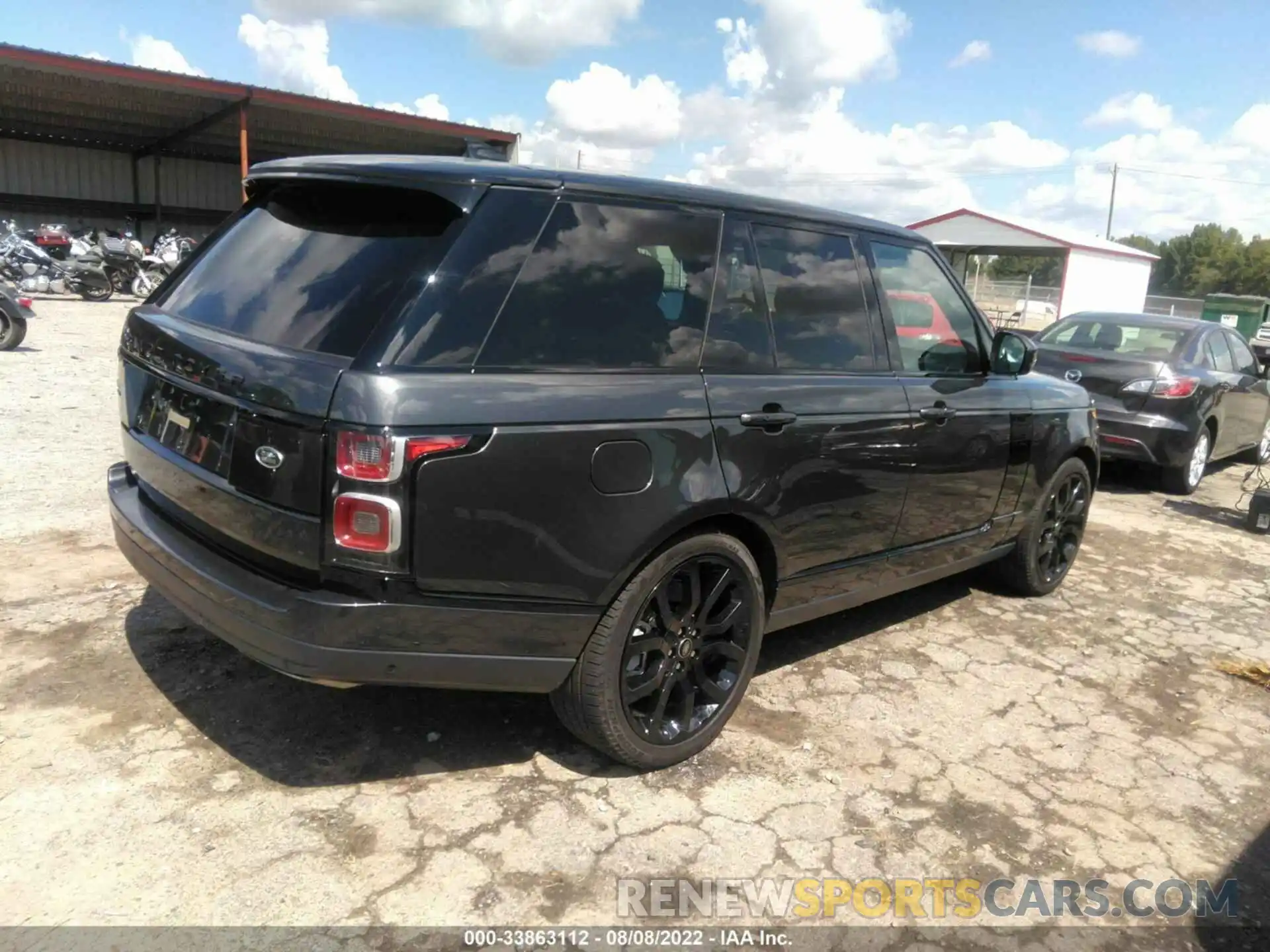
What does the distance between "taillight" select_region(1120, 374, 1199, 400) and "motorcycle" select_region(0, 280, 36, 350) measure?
1119cm

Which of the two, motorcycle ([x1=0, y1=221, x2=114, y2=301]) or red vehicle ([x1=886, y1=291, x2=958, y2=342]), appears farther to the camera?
motorcycle ([x1=0, y1=221, x2=114, y2=301])

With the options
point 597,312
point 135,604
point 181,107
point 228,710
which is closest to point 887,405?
point 597,312


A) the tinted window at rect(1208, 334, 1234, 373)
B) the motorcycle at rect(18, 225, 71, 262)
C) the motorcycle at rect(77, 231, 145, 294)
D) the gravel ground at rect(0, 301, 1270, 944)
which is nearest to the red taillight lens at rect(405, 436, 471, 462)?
the gravel ground at rect(0, 301, 1270, 944)

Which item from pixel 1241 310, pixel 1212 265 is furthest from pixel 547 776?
pixel 1212 265

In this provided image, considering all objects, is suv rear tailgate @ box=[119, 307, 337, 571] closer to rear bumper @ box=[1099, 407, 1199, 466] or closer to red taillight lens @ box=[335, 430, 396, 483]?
red taillight lens @ box=[335, 430, 396, 483]

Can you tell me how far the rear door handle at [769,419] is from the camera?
2959 millimetres

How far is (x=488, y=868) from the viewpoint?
8.13ft

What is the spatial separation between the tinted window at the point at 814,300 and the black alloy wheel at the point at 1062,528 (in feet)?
6.33

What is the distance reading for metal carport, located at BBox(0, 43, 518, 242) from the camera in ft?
60.5

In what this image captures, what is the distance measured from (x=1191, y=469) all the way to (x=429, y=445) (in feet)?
24.9

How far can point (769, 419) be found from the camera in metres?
3.03

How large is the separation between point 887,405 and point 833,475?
1.48 ft

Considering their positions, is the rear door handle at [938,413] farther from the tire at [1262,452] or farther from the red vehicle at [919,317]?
the tire at [1262,452]

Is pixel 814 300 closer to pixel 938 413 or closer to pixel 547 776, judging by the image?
pixel 938 413
